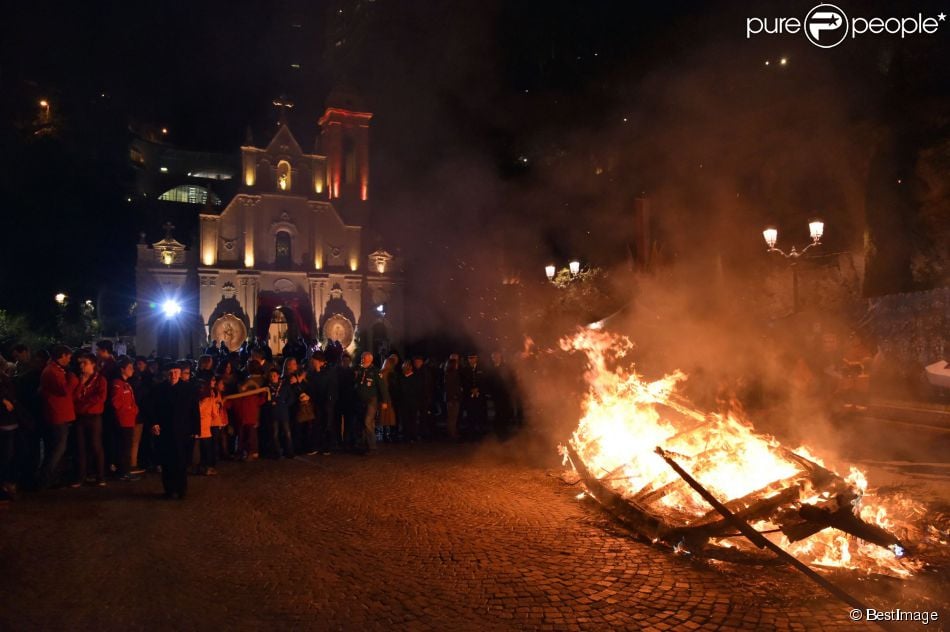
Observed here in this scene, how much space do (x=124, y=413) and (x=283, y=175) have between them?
28606mm

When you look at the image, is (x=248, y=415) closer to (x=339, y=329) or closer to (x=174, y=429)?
(x=174, y=429)

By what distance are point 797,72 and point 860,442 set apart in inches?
494

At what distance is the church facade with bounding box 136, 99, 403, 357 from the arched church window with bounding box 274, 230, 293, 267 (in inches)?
2.4

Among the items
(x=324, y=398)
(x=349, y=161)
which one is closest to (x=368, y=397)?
(x=324, y=398)

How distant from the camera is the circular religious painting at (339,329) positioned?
3183 centimetres

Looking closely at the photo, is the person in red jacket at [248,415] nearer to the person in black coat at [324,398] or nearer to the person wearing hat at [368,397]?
the person in black coat at [324,398]

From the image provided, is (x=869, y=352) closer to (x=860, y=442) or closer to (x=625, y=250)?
(x=860, y=442)

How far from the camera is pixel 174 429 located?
260 inches

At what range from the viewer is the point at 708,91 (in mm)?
17641

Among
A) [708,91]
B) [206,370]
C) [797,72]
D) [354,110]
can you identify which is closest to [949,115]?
[797,72]

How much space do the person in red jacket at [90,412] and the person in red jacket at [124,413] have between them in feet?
0.59
